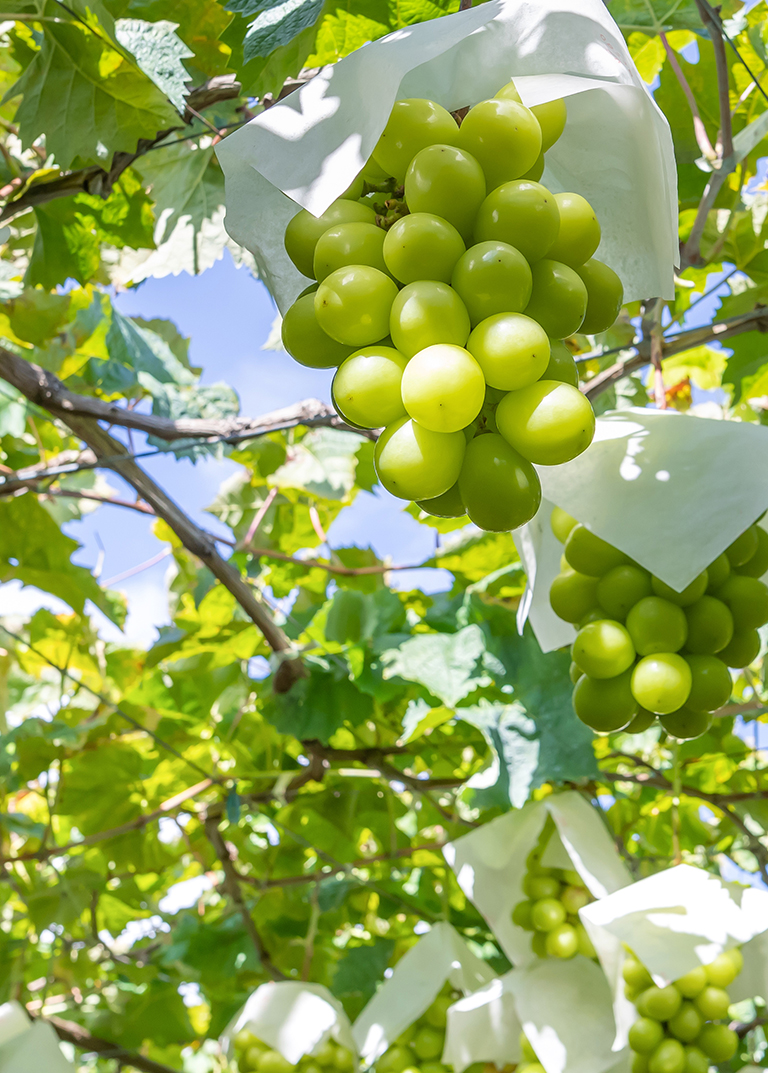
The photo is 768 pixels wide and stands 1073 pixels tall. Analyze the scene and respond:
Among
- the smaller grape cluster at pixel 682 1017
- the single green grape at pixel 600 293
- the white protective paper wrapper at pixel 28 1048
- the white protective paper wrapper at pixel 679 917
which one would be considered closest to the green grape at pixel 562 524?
the single green grape at pixel 600 293

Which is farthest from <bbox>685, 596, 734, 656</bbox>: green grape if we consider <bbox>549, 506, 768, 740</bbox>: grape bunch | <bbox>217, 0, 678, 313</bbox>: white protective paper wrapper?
<bbox>217, 0, 678, 313</bbox>: white protective paper wrapper

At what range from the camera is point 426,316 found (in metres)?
0.34

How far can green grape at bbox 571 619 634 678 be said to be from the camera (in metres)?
0.54

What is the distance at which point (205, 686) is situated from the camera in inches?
53.4

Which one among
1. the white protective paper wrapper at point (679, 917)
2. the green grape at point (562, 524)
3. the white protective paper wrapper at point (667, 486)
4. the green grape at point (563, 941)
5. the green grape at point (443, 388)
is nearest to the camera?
the green grape at point (443, 388)

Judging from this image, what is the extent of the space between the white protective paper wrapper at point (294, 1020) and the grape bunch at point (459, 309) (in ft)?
2.98

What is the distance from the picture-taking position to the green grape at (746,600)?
22.5 inches

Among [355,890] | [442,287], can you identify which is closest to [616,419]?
[442,287]

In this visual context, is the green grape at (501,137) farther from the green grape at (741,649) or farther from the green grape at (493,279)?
the green grape at (741,649)

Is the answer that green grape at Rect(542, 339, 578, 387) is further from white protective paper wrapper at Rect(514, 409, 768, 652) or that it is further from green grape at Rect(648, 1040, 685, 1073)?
green grape at Rect(648, 1040, 685, 1073)

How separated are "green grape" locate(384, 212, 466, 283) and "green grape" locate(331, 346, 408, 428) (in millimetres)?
35

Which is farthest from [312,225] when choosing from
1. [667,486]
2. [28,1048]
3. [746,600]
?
[28,1048]

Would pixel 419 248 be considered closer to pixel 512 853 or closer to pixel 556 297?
pixel 556 297

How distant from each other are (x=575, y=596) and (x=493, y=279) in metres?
0.30
